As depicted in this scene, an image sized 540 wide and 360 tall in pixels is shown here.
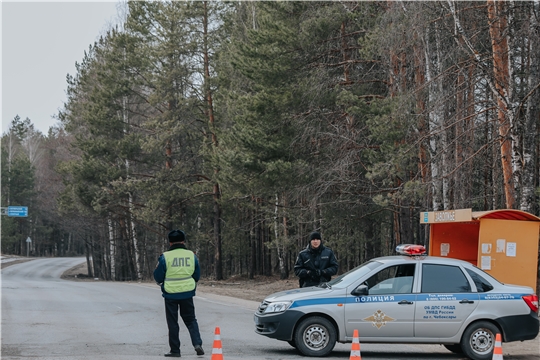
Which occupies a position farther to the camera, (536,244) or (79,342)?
(536,244)

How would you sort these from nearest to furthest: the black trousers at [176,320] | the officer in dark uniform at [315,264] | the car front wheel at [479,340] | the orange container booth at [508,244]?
1. the black trousers at [176,320]
2. the car front wheel at [479,340]
3. the officer in dark uniform at [315,264]
4. the orange container booth at [508,244]

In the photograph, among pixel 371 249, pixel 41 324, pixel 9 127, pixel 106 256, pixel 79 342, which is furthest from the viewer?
pixel 9 127

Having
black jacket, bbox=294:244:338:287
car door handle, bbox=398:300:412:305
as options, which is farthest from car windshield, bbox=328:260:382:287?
black jacket, bbox=294:244:338:287

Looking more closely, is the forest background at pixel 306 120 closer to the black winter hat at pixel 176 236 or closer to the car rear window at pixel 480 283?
the car rear window at pixel 480 283

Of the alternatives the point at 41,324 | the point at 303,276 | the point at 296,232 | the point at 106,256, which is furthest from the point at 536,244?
the point at 106,256

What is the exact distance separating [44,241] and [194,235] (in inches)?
2861

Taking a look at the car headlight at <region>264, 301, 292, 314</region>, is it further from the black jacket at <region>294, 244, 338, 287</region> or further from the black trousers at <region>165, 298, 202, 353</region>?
the black jacket at <region>294, 244, 338, 287</region>

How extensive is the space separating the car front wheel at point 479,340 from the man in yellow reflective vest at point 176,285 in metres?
4.07

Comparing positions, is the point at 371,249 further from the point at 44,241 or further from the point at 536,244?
the point at 44,241

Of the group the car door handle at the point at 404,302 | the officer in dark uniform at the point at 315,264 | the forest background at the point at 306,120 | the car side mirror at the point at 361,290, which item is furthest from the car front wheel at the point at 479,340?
the forest background at the point at 306,120

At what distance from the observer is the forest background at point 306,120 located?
60.8 feet

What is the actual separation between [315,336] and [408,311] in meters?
1.47

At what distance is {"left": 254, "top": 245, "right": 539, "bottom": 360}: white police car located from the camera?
35.7 feet

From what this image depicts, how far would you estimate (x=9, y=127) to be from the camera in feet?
352
